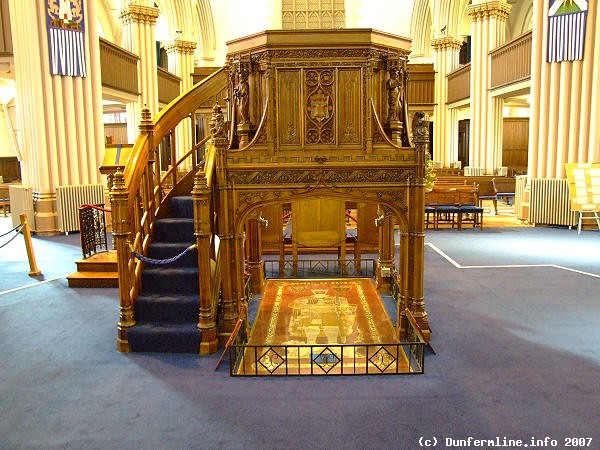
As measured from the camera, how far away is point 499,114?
1723 centimetres

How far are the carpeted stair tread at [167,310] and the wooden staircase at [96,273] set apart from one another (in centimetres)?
207

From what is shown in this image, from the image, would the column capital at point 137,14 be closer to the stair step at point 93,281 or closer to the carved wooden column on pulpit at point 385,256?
the stair step at point 93,281

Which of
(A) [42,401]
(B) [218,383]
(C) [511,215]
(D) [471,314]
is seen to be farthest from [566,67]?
(A) [42,401]

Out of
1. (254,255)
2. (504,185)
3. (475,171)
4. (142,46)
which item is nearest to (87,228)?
(254,255)

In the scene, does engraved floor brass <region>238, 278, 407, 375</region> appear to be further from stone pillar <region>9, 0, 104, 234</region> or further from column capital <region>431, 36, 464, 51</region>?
column capital <region>431, 36, 464, 51</region>

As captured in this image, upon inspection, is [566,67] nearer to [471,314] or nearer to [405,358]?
[471,314]

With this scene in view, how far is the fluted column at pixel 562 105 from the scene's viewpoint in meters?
11.3

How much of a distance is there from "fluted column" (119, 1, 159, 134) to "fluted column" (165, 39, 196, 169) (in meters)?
3.68

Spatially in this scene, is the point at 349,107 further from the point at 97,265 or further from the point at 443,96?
the point at 443,96

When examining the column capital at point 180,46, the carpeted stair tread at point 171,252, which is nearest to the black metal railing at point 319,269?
the carpeted stair tread at point 171,252

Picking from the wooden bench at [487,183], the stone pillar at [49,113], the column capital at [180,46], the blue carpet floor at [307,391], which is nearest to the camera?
the blue carpet floor at [307,391]

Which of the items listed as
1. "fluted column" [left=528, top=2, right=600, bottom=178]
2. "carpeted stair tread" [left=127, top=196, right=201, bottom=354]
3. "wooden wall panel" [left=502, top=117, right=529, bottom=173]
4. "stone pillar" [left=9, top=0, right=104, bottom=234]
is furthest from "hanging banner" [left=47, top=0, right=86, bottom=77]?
"wooden wall panel" [left=502, top=117, right=529, bottom=173]

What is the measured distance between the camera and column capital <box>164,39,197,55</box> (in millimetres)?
20500

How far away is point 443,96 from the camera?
21.5 m
